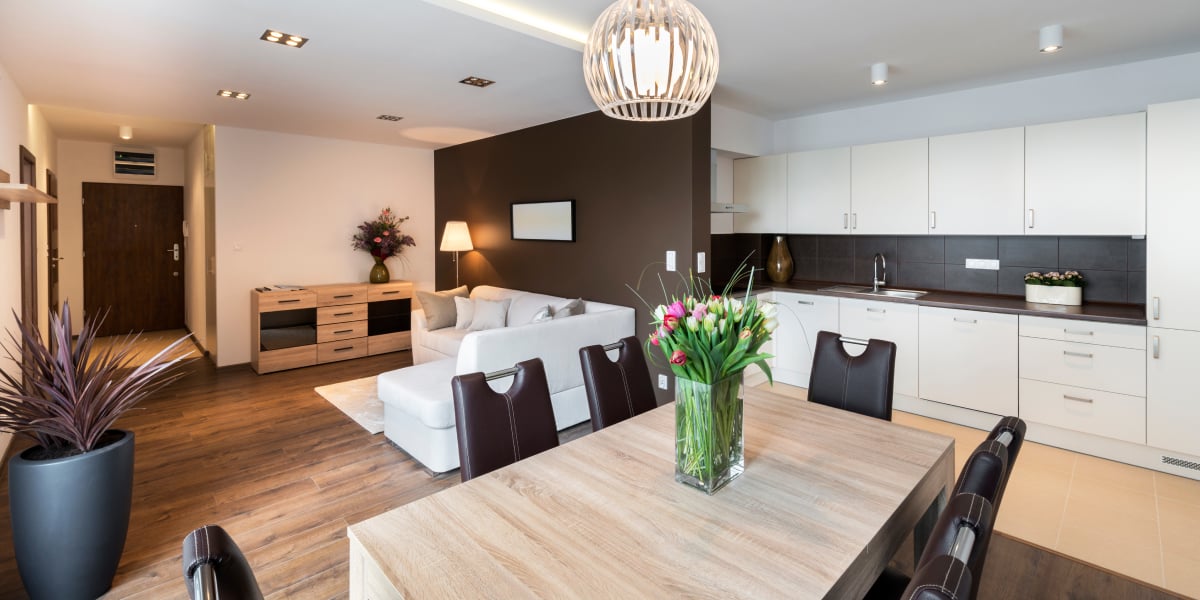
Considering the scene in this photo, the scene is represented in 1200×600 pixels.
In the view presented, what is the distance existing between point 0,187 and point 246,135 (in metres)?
3.37

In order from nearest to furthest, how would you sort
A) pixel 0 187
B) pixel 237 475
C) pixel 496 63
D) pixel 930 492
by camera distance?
pixel 930 492 < pixel 0 187 < pixel 237 475 < pixel 496 63

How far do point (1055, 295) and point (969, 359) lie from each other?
2.17ft

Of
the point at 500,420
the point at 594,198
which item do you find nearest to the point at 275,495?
the point at 500,420

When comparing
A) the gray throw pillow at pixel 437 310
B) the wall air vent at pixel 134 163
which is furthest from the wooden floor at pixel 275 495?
the wall air vent at pixel 134 163

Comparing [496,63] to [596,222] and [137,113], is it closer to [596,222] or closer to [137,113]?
[596,222]

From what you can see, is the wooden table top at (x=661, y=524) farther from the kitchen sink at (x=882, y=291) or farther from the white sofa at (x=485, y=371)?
the kitchen sink at (x=882, y=291)

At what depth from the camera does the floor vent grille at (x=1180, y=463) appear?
3.18 metres

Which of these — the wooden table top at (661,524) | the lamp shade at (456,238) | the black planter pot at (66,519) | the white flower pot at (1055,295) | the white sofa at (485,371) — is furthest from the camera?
the lamp shade at (456,238)

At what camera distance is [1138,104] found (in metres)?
3.65

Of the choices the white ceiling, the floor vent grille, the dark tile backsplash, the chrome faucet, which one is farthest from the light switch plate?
the floor vent grille

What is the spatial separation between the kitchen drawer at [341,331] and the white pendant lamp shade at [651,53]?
508cm

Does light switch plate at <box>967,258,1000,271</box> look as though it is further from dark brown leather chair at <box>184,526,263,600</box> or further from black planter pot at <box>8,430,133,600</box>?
→ black planter pot at <box>8,430,133,600</box>

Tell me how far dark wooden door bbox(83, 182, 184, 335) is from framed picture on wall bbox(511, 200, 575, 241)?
17.3 ft

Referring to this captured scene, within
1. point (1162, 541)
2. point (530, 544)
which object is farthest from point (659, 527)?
point (1162, 541)
